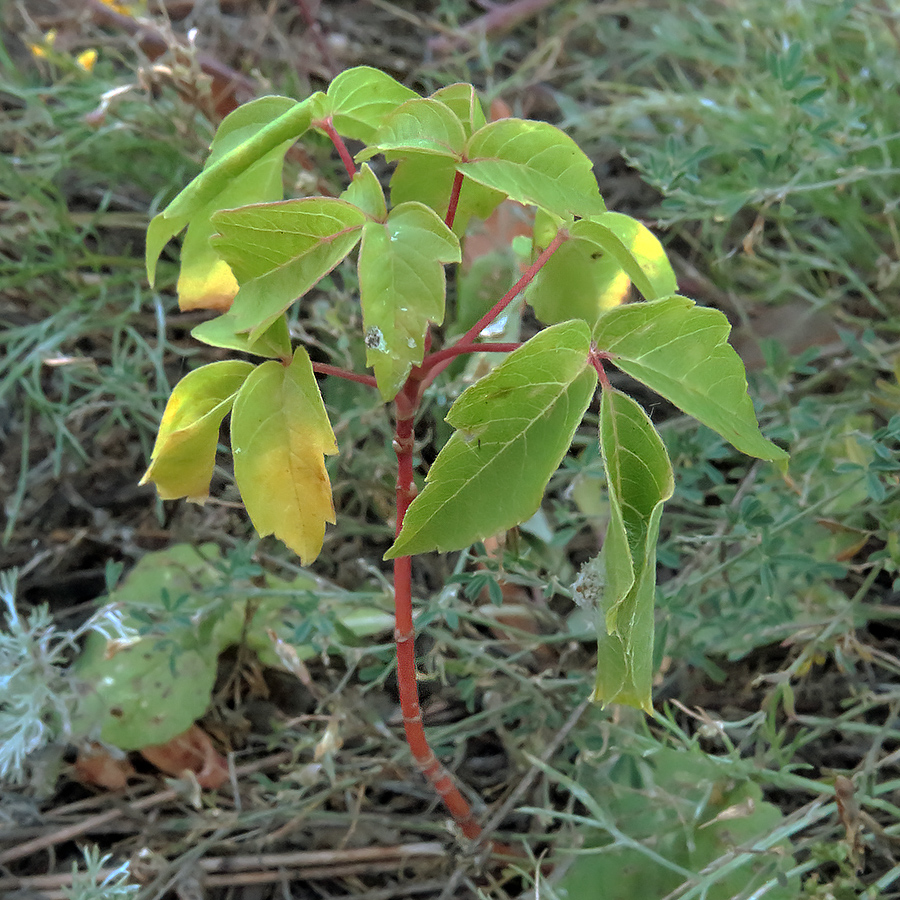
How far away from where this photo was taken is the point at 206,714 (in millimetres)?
1463

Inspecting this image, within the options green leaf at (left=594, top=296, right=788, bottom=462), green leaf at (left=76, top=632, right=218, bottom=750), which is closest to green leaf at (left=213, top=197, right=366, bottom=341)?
green leaf at (left=594, top=296, right=788, bottom=462)

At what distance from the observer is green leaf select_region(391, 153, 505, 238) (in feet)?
2.55

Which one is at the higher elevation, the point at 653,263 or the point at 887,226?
the point at 653,263

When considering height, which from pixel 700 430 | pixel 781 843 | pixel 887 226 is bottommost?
pixel 781 843

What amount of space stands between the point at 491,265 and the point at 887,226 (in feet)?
2.75

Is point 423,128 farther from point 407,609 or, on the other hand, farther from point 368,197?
point 407,609

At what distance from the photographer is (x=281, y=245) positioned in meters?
0.65

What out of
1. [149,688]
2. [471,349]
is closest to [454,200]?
[471,349]

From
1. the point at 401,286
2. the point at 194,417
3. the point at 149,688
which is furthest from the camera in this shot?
the point at 149,688

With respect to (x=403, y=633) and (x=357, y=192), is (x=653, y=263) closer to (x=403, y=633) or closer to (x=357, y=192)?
(x=357, y=192)

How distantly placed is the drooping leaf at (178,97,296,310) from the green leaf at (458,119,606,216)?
19 cm

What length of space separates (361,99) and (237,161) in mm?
145

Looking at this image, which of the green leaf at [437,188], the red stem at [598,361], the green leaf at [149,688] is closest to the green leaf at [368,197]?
the green leaf at [437,188]

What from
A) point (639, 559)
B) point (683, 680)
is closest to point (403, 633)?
point (639, 559)
